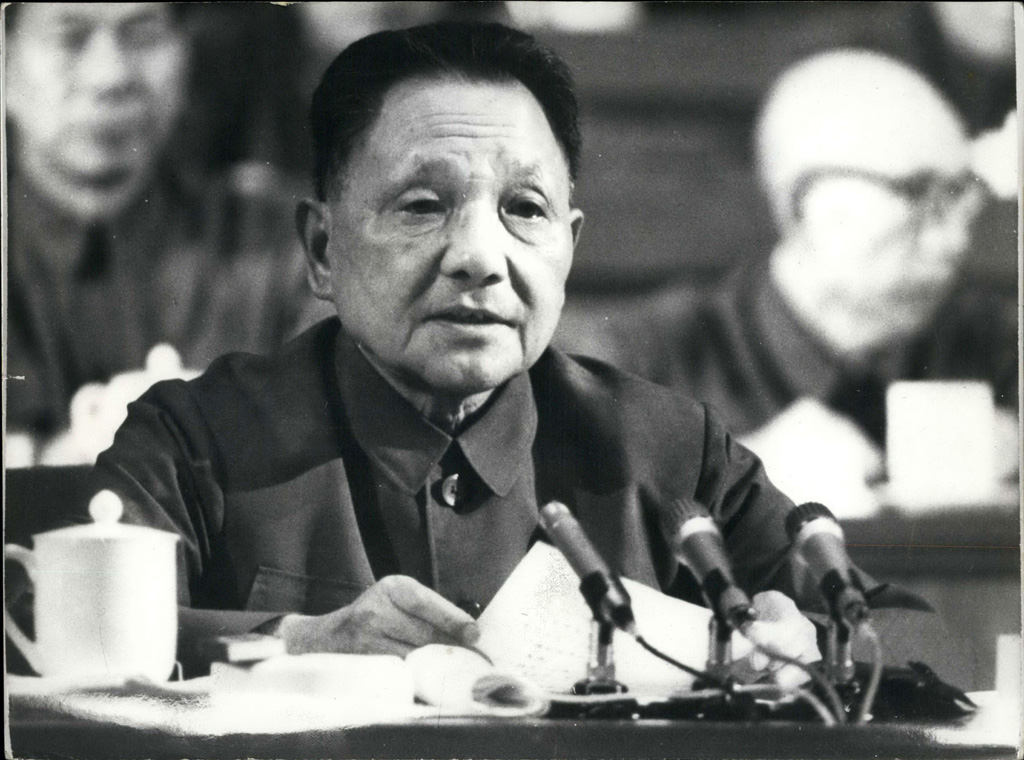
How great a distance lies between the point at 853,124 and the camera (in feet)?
8.08

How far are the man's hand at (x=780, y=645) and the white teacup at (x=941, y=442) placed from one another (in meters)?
0.36

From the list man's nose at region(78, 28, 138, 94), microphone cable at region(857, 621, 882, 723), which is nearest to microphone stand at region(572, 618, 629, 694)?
microphone cable at region(857, 621, 882, 723)

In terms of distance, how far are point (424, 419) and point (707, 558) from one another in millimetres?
661

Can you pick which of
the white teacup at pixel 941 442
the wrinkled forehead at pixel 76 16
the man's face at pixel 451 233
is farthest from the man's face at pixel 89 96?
the white teacup at pixel 941 442

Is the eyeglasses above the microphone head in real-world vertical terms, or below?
above

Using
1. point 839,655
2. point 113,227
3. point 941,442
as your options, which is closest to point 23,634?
point 113,227

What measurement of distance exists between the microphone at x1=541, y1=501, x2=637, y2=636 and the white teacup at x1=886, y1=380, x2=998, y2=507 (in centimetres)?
64

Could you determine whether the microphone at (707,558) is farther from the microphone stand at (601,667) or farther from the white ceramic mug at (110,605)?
the white ceramic mug at (110,605)

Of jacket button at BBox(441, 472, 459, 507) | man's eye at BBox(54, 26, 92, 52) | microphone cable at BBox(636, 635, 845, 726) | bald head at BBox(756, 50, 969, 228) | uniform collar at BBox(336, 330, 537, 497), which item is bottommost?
microphone cable at BBox(636, 635, 845, 726)

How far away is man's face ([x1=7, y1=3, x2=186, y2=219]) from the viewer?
2.46 m

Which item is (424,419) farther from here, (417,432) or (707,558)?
(707,558)

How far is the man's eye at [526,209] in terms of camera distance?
93.0 inches

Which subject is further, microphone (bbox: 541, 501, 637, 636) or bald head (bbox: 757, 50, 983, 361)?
bald head (bbox: 757, 50, 983, 361)

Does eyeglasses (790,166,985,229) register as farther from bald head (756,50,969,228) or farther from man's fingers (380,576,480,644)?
man's fingers (380,576,480,644)
